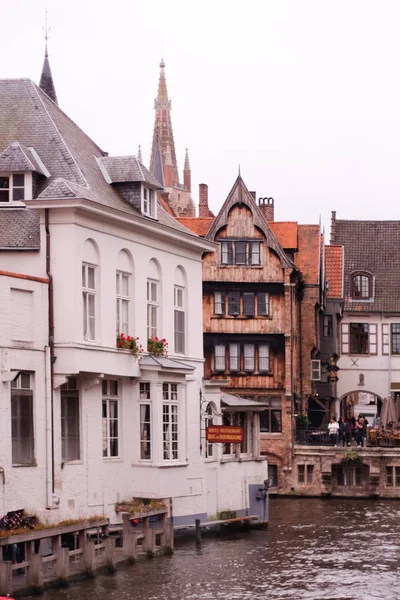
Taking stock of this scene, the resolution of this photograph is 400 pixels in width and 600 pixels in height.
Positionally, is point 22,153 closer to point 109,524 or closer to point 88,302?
point 88,302

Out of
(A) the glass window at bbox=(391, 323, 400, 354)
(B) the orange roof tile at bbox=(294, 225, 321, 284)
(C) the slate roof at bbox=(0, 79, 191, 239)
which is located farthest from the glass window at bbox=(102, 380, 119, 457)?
(A) the glass window at bbox=(391, 323, 400, 354)

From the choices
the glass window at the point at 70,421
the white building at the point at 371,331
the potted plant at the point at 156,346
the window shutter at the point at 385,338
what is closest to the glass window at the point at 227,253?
the white building at the point at 371,331

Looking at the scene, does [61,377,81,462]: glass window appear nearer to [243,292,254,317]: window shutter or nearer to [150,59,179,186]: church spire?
[243,292,254,317]: window shutter

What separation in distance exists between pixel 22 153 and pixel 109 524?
9300 mm

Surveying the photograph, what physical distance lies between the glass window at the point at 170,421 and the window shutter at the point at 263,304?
24.8 m

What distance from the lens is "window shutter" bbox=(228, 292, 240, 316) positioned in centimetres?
6191

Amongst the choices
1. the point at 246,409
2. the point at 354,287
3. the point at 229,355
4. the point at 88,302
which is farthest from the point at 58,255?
the point at 354,287

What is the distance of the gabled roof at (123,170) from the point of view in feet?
124

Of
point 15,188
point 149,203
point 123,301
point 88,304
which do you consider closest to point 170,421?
point 123,301

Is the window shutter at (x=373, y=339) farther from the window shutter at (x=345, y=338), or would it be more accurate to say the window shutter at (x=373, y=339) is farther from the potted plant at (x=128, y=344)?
the potted plant at (x=128, y=344)

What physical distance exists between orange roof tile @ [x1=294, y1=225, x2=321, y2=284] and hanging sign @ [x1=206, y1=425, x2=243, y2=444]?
27.9 m

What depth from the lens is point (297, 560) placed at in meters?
34.4

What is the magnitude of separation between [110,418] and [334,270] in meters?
39.3

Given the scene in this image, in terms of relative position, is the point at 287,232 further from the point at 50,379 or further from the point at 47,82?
the point at 50,379
